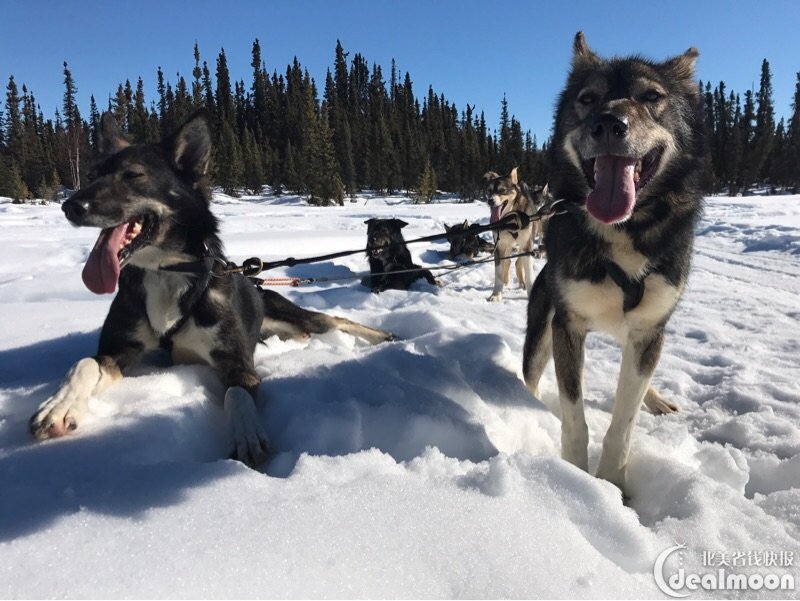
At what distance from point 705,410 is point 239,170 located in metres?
47.7

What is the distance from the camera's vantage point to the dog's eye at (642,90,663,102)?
2.05 metres

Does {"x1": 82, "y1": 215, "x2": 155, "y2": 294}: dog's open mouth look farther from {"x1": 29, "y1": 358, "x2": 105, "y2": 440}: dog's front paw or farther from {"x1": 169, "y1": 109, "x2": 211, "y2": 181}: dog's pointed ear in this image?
{"x1": 169, "y1": 109, "x2": 211, "y2": 181}: dog's pointed ear

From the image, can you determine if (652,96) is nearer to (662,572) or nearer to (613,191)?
(613,191)

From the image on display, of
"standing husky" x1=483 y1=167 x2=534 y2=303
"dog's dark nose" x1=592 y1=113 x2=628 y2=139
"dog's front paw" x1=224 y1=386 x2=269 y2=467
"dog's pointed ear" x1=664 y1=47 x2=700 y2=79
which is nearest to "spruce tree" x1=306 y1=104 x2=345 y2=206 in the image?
"standing husky" x1=483 y1=167 x2=534 y2=303

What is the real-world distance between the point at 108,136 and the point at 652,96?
2.85 meters

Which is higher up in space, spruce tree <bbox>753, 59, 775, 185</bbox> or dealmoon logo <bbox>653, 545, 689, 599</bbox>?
spruce tree <bbox>753, 59, 775, 185</bbox>

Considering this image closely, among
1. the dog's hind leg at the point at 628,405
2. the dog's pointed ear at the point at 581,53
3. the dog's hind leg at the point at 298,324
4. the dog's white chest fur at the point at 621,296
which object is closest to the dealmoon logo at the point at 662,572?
the dog's hind leg at the point at 628,405

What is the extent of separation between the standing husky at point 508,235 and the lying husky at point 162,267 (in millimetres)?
4322

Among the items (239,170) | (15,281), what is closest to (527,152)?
(239,170)

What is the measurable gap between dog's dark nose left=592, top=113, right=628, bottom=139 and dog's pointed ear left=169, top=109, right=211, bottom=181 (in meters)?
2.04

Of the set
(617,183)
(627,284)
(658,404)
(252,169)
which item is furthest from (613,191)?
(252,169)

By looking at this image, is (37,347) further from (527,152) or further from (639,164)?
(527,152)

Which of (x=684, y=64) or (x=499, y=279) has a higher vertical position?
(x=684, y=64)

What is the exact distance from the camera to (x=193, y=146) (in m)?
2.76
